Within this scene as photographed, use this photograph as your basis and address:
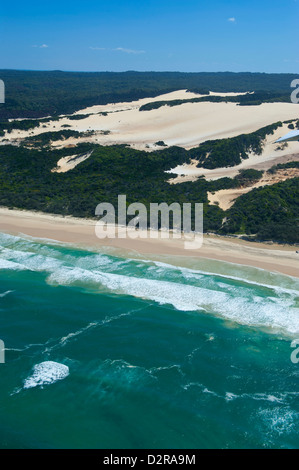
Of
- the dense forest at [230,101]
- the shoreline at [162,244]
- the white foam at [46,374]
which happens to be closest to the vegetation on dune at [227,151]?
the shoreline at [162,244]

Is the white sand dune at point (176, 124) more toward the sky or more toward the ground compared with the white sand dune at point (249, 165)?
more toward the sky

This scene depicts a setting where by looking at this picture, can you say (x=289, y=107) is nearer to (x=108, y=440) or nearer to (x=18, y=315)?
(x=18, y=315)

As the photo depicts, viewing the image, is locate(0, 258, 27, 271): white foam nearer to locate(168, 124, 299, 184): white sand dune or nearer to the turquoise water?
the turquoise water

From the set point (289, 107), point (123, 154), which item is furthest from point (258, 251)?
point (289, 107)

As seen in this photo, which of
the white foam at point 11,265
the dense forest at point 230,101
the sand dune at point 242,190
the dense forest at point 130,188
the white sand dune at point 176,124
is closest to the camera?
the white foam at point 11,265

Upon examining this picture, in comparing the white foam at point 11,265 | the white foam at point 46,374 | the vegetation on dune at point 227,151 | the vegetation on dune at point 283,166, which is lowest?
the white foam at point 46,374

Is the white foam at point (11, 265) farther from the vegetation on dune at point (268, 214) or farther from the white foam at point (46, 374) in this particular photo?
the vegetation on dune at point (268, 214)

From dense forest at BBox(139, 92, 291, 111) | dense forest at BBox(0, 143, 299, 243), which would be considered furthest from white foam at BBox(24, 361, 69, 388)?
dense forest at BBox(139, 92, 291, 111)
